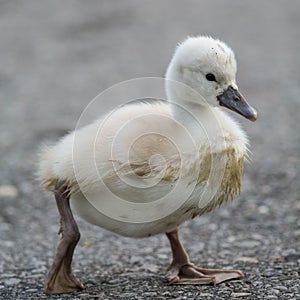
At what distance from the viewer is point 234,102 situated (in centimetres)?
385

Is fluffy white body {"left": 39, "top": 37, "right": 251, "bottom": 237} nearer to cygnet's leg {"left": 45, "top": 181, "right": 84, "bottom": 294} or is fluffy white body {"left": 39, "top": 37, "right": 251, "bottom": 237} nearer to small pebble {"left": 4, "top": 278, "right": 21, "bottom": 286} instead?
cygnet's leg {"left": 45, "top": 181, "right": 84, "bottom": 294}

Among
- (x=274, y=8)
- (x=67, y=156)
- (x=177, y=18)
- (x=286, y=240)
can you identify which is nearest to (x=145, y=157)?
(x=67, y=156)

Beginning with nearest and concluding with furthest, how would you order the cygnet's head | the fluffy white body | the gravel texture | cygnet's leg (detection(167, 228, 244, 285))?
1. the fluffy white body
2. the cygnet's head
3. cygnet's leg (detection(167, 228, 244, 285))
4. the gravel texture

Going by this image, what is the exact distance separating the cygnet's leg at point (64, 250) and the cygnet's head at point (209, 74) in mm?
826

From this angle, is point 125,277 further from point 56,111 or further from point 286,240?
point 56,111

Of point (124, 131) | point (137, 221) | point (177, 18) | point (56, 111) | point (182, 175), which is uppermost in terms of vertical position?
point (177, 18)

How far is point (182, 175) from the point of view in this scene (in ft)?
11.8

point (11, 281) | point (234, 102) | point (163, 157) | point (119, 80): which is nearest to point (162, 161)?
point (163, 157)

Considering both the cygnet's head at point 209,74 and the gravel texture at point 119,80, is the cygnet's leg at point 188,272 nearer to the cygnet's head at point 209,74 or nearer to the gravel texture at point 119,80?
the gravel texture at point 119,80

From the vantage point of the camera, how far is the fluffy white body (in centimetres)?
362

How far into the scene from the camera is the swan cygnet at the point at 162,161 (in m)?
3.62

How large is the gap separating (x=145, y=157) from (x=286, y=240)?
1.74 metres

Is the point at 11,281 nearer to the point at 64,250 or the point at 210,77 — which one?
the point at 64,250

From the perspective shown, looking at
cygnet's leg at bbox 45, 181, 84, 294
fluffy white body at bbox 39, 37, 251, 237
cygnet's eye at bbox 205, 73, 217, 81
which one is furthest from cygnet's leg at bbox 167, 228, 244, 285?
cygnet's eye at bbox 205, 73, 217, 81
